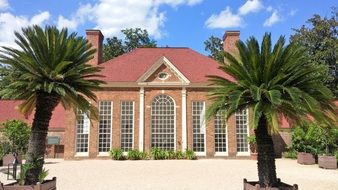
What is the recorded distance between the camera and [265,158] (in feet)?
33.6

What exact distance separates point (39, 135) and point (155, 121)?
20.0m

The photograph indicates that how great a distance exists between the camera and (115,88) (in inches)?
1215

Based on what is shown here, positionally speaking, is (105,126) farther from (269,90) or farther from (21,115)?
(269,90)

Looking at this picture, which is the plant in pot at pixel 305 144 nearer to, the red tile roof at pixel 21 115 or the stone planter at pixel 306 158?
the stone planter at pixel 306 158

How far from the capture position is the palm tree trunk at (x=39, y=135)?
1044 centimetres

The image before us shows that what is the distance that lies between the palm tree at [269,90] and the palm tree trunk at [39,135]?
4.84 metres

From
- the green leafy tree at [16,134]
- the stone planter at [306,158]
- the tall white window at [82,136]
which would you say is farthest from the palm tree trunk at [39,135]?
the green leafy tree at [16,134]

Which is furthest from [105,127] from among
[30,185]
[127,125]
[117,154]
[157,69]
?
[30,185]

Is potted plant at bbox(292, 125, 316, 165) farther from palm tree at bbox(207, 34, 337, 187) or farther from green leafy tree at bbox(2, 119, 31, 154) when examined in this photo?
green leafy tree at bbox(2, 119, 31, 154)

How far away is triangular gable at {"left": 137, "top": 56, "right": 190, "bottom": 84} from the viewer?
3072cm

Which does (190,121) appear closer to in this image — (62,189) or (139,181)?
(139,181)

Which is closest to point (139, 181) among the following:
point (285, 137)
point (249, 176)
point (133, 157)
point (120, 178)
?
point (120, 178)

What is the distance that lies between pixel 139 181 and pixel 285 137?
2161 centimetres

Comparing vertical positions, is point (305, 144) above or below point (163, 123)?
below
